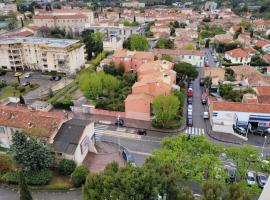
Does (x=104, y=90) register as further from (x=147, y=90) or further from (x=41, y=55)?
(x=41, y=55)

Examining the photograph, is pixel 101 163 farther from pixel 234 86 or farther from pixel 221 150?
pixel 234 86

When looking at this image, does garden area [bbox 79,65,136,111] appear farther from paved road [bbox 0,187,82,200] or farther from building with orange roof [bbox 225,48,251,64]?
building with orange roof [bbox 225,48,251,64]

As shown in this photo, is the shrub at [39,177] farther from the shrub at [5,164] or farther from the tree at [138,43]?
the tree at [138,43]

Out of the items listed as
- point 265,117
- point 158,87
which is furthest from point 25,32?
point 265,117

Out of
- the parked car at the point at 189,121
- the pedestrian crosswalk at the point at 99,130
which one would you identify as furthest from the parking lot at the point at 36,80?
the parked car at the point at 189,121

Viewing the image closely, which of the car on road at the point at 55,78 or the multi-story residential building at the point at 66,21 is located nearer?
the car on road at the point at 55,78

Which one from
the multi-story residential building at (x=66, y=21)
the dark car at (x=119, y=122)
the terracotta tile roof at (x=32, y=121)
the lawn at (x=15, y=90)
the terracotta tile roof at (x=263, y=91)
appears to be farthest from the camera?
the multi-story residential building at (x=66, y=21)

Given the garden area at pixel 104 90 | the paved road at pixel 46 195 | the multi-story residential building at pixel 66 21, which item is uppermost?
the multi-story residential building at pixel 66 21
